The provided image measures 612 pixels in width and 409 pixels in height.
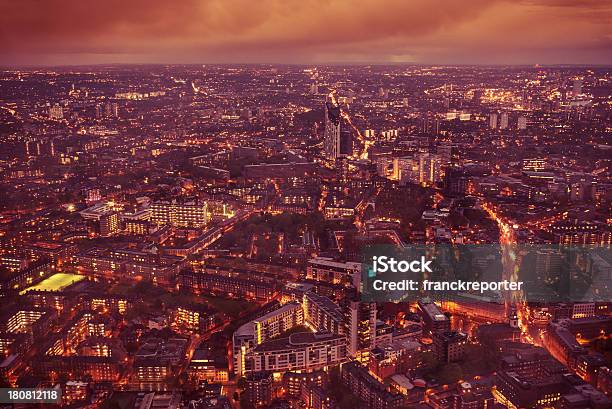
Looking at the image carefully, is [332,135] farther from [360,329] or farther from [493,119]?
[360,329]

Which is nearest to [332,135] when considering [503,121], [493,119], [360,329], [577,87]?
[493,119]

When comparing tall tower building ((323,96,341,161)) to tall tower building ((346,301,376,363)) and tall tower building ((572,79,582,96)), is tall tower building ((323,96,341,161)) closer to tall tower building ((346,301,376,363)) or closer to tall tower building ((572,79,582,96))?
tall tower building ((572,79,582,96))

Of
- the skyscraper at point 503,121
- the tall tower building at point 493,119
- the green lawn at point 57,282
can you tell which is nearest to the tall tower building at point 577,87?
the skyscraper at point 503,121

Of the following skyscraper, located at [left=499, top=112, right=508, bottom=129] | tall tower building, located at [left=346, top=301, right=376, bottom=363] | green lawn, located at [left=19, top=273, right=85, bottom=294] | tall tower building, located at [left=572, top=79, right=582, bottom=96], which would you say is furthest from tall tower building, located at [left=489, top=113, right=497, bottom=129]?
green lawn, located at [left=19, top=273, right=85, bottom=294]

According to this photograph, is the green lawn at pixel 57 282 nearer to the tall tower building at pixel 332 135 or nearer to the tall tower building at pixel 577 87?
the tall tower building at pixel 332 135

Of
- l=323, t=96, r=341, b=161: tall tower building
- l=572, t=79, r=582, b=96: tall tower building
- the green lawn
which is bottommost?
the green lawn

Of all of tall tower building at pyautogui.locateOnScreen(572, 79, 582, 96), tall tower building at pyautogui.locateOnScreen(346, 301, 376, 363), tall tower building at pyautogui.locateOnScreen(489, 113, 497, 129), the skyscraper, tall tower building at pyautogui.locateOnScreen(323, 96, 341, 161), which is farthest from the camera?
tall tower building at pyautogui.locateOnScreen(489, 113, 497, 129)
